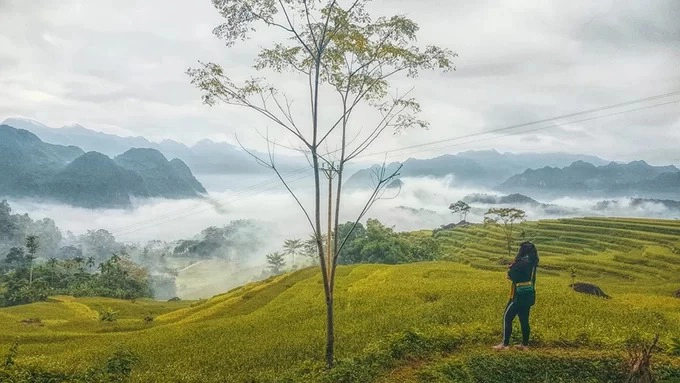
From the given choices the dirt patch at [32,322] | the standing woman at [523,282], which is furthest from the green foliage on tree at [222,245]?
the standing woman at [523,282]

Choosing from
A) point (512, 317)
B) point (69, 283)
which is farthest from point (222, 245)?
point (512, 317)

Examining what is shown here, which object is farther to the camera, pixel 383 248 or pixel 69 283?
pixel 69 283

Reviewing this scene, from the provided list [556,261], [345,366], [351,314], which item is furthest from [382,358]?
[556,261]

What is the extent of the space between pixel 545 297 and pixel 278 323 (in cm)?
1267

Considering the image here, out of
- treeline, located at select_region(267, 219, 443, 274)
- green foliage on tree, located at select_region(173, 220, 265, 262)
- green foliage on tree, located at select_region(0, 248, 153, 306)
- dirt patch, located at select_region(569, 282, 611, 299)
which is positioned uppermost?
dirt patch, located at select_region(569, 282, 611, 299)

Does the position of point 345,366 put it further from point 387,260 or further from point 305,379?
point 387,260

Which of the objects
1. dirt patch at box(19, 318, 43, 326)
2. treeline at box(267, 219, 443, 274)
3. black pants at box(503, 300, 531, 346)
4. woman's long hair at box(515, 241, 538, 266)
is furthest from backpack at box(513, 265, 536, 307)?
treeline at box(267, 219, 443, 274)

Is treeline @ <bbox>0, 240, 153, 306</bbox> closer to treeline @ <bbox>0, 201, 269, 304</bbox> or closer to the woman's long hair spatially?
treeline @ <bbox>0, 201, 269, 304</bbox>

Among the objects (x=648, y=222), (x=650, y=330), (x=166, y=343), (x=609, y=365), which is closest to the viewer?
(x=609, y=365)

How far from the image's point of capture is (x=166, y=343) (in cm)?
2403

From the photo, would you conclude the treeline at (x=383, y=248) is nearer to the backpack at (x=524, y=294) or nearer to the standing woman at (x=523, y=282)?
the standing woman at (x=523, y=282)

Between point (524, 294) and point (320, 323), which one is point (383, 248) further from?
point (524, 294)

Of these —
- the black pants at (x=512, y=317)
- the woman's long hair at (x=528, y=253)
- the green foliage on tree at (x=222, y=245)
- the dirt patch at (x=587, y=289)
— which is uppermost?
the woman's long hair at (x=528, y=253)

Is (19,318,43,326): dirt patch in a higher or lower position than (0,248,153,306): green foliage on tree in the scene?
higher
